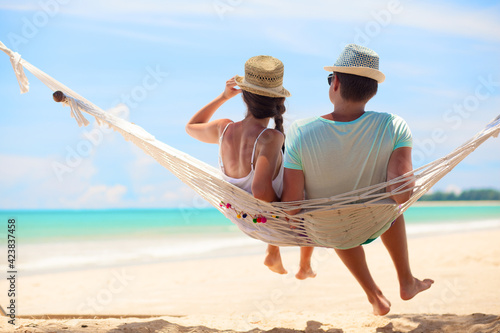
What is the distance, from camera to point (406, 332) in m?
2.25

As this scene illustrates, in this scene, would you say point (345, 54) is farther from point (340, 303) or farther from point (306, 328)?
point (340, 303)

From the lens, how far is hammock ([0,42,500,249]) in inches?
68.6

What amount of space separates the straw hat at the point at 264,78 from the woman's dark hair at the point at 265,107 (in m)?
0.02

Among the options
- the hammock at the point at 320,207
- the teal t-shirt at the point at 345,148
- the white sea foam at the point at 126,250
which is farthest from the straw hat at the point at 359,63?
the white sea foam at the point at 126,250

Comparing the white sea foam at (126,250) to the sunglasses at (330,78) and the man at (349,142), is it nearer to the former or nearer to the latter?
the man at (349,142)

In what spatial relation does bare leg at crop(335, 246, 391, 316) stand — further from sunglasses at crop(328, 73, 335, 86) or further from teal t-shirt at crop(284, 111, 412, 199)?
sunglasses at crop(328, 73, 335, 86)

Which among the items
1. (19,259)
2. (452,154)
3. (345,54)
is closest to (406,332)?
(452,154)

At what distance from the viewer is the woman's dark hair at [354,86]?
68.5 inches

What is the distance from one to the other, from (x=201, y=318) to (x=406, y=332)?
3.39 ft

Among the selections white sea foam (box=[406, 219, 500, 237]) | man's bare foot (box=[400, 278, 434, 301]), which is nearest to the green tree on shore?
white sea foam (box=[406, 219, 500, 237])

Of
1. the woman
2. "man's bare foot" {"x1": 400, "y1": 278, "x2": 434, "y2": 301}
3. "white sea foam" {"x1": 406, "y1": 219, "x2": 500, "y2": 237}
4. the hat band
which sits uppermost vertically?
"white sea foam" {"x1": 406, "y1": 219, "x2": 500, "y2": 237}

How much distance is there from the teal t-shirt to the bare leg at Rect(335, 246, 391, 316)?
31cm

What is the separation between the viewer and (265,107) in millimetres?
1929

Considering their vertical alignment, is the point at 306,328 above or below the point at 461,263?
below
